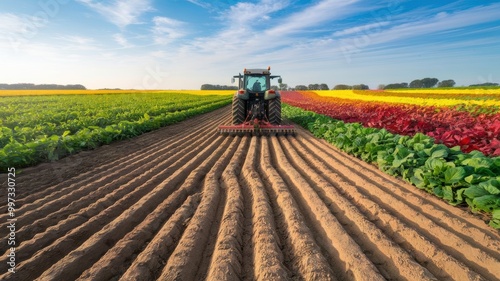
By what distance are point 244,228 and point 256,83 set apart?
8.04 meters

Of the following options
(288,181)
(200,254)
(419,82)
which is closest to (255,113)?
(288,181)

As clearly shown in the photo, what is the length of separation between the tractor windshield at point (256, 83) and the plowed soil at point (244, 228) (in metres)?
5.75

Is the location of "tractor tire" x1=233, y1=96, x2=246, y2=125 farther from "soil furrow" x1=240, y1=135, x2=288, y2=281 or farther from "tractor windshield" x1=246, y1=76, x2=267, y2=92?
"soil furrow" x1=240, y1=135, x2=288, y2=281

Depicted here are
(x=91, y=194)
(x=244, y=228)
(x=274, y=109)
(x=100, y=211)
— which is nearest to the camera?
(x=244, y=228)

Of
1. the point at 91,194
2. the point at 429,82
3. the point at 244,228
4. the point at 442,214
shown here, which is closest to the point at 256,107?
the point at 91,194

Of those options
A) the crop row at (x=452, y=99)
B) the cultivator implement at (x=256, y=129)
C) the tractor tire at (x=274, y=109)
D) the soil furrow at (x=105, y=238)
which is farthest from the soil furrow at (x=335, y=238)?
the crop row at (x=452, y=99)

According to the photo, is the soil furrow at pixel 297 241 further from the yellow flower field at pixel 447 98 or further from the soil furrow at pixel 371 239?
the yellow flower field at pixel 447 98

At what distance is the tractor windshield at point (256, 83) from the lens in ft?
33.9

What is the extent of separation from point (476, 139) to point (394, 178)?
2.21 metres

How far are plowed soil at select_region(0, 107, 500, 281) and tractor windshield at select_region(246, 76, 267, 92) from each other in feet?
18.9

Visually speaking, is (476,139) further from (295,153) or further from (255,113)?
(255,113)

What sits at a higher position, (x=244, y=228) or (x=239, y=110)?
(x=239, y=110)

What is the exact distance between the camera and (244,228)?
9.66ft

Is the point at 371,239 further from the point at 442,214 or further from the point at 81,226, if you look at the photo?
the point at 81,226
